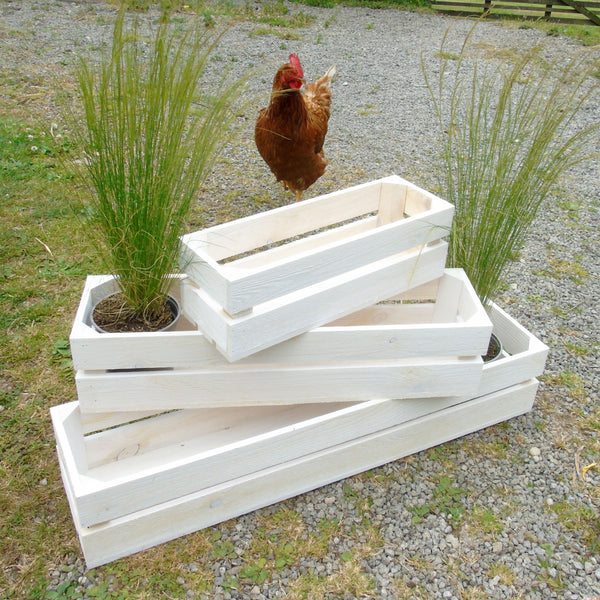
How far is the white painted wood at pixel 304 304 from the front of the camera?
1.78m

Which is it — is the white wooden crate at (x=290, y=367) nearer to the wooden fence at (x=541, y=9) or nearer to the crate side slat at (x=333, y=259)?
the crate side slat at (x=333, y=259)

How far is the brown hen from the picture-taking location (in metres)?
3.38

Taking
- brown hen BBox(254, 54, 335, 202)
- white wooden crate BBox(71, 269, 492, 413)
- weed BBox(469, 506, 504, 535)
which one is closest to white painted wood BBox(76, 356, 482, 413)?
white wooden crate BBox(71, 269, 492, 413)

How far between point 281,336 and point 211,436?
1.72 feet

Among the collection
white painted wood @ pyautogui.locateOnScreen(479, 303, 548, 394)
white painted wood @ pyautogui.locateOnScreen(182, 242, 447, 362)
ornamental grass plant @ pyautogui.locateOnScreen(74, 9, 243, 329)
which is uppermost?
ornamental grass plant @ pyautogui.locateOnScreen(74, 9, 243, 329)

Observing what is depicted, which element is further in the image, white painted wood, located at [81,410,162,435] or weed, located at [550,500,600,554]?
white painted wood, located at [81,410,162,435]

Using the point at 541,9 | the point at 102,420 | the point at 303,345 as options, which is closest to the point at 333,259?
the point at 303,345

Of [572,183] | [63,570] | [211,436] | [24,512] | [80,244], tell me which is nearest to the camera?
[63,570]

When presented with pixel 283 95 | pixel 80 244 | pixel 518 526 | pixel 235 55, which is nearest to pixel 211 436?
pixel 518 526

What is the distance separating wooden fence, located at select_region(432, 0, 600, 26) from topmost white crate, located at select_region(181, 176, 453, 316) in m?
9.16

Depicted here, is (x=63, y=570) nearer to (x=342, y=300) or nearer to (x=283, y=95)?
(x=342, y=300)

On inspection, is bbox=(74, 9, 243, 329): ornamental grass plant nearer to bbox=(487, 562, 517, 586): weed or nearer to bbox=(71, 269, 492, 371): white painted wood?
bbox=(71, 269, 492, 371): white painted wood

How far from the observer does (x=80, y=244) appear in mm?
3414

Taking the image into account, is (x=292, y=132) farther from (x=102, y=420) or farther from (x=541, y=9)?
(x=541, y=9)
